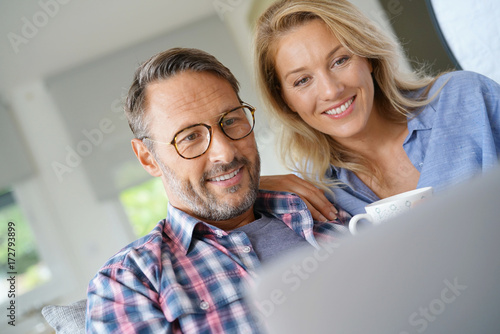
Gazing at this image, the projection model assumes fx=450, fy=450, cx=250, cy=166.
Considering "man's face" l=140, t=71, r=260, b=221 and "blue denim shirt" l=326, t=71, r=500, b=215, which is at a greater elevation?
"man's face" l=140, t=71, r=260, b=221

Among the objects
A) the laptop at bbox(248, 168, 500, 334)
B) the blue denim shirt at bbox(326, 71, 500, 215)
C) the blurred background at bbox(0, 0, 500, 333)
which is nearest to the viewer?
the laptop at bbox(248, 168, 500, 334)

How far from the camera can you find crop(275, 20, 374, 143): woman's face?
1.41m

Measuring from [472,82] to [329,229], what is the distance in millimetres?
634

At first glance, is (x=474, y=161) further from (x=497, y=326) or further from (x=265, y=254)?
(x=497, y=326)

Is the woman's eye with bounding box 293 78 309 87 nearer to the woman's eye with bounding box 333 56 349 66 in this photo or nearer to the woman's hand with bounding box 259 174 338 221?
the woman's eye with bounding box 333 56 349 66

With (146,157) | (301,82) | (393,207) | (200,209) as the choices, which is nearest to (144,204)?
(146,157)

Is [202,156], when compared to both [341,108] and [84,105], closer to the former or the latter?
[341,108]

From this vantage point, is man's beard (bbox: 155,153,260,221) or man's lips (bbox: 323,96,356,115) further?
man's lips (bbox: 323,96,356,115)

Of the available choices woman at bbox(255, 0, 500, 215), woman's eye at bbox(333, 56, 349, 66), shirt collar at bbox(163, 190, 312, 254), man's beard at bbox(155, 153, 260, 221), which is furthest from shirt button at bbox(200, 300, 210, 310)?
woman's eye at bbox(333, 56, 349, 66)

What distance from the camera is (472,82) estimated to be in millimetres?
1373

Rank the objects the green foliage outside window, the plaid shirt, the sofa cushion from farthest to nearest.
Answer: the green foliage outside window < the sofa cushion < the plaid shirt

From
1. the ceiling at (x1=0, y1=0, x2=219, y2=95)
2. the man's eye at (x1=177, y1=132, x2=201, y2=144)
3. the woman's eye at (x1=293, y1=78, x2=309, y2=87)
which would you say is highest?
the ceiling at (x1=0, y1=0, x2=219, y2=95)

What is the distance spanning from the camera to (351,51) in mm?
1420

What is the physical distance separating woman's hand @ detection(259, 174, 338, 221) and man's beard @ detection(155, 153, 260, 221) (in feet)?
0.63
